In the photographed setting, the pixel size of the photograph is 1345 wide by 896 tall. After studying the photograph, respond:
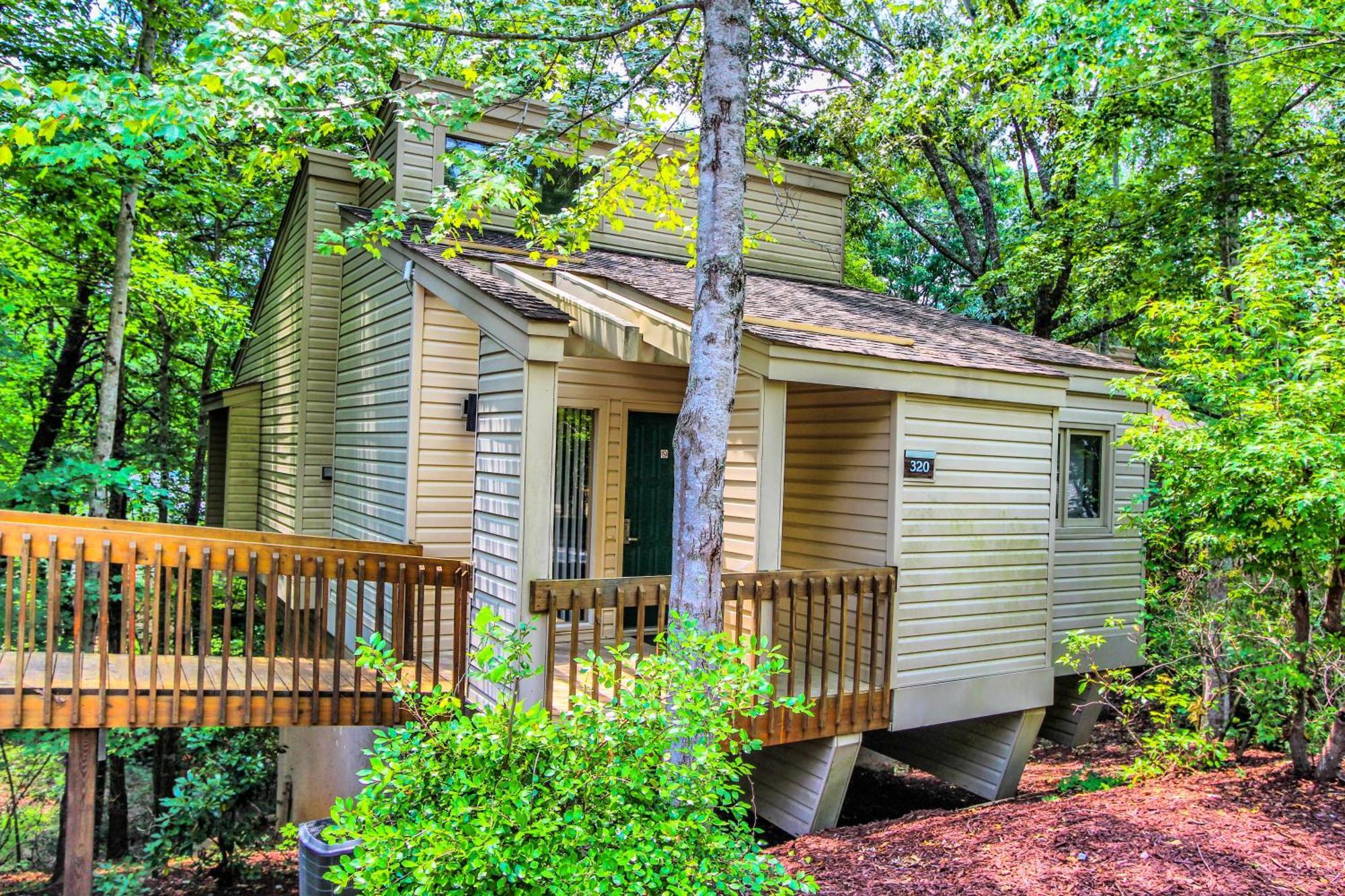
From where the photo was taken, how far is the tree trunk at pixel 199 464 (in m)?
14.6

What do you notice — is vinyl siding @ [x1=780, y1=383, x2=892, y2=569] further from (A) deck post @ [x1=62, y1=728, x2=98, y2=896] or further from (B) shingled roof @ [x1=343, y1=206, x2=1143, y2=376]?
(A) deck post @ [x1=62, y1=728, x2=98, y2=896]

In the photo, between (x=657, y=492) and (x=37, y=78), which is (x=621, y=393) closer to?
(x=657, y=492)

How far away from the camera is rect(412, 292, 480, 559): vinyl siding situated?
677 centimetres

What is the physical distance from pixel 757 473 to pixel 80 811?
4791mm

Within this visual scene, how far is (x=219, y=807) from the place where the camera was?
23.9 ft

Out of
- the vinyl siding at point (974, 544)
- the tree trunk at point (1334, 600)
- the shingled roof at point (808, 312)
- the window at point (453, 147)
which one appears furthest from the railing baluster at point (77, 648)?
the tree trunk at point (1334, 600)

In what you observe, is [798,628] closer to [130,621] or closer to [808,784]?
[808,784]

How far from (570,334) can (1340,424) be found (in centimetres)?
491

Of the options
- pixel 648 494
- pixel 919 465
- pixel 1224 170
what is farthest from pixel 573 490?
pixel 1224 170

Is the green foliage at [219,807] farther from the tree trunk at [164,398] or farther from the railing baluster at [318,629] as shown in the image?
the tree trunk at [164,398]

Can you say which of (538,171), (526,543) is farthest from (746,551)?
(538,171)

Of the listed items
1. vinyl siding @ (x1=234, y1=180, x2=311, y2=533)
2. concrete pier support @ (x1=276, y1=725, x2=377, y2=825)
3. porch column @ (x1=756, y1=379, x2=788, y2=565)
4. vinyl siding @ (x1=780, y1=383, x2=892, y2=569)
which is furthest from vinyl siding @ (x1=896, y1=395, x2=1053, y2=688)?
vinyl siding @ (x1=234, y1=180, x2=311, y2=533)

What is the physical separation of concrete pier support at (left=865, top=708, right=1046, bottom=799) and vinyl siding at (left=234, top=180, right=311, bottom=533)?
681cm

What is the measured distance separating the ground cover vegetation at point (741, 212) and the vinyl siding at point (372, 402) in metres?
1.30
